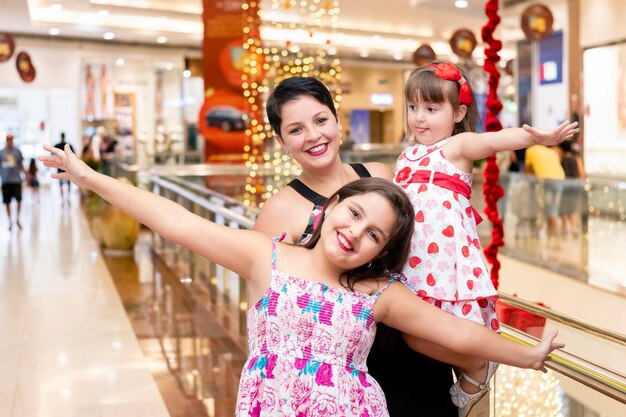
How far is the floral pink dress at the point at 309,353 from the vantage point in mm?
1896

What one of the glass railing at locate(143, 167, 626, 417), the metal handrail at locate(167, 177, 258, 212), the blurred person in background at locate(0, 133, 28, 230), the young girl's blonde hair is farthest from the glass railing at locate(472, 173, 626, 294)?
the blurred person in background at locate(0, 133, 28, 230)

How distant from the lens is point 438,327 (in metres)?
1.93

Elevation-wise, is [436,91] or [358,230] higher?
[436,91]

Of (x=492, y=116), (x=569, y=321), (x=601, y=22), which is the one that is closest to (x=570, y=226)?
(x=601, y=22)

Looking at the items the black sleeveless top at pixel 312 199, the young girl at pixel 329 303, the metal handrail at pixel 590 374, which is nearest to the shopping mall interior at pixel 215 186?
the metal handrail at pixel 590 374

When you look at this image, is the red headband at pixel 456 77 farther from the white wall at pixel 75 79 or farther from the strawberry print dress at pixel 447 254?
the white wall at pixel 75 79

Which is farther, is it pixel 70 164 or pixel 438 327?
pixel 70 164

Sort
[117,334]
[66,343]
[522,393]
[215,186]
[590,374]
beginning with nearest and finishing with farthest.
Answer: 1. [590,374]
2. [522,393]
3. [66,343]
4. [117,334]
5. [215,186]

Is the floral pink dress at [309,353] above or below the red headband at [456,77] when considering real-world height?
below

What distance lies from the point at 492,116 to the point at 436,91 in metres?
0.75

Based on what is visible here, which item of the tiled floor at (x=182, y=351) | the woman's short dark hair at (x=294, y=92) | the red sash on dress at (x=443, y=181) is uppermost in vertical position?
the woman's short dark hair at (x=294, y=92)

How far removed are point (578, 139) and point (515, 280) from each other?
13.8 ft

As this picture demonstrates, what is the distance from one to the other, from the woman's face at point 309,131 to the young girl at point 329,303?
0.20 m

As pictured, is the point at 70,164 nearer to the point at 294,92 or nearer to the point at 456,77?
the point at 294,92
